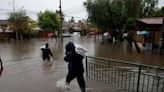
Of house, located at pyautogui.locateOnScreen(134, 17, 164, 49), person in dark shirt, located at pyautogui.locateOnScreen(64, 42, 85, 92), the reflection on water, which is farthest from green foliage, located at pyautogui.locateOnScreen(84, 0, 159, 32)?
person in dark shirt, located at pyautogui.locateOnScreen(64, 42, 85, 92)

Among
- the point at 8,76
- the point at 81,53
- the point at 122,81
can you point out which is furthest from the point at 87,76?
the point at 8,76

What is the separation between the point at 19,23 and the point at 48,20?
10.8 m

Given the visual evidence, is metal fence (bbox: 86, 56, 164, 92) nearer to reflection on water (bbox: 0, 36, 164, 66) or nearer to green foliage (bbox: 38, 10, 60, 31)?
reflection on water (bbox: 0, 36, 164, 66)

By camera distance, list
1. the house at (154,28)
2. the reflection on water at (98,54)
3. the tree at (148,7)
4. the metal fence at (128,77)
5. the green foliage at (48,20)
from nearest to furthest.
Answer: the metal fence at (128,77)
the reflection on water at (98,54)
the house at (154,28)
the tree at (148,7)
the green foliage at (48,20)

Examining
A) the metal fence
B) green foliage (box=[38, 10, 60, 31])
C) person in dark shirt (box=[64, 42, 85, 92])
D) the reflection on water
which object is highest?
green foliage (box=[38, 10, 60, 31])

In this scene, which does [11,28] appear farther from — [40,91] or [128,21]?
[40,91]

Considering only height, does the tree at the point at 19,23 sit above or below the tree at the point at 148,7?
below

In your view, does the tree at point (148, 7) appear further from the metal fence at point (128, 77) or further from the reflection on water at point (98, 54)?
the metal fence at point (128, 77)

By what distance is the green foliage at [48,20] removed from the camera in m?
59.0

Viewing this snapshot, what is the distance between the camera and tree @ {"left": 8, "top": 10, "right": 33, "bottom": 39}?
49.0 metres

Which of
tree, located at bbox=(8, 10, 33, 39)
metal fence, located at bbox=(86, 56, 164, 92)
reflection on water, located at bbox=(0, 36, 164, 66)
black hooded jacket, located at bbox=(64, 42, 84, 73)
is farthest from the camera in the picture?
tree, located at bbox=(8, 10, 33, 39)

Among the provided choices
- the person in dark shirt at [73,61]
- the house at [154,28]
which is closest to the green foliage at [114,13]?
the house at [154,28]

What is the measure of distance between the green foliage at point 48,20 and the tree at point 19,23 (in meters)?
8.15

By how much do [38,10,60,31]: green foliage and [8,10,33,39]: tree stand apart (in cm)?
815
